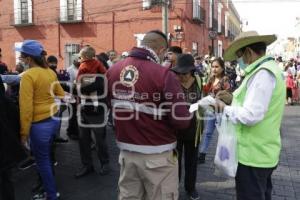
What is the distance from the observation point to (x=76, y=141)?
325 inches

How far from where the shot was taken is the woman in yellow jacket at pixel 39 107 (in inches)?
161

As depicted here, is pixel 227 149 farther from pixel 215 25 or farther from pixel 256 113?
pixel 215 25

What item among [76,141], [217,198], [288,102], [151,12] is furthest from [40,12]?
[217,198]

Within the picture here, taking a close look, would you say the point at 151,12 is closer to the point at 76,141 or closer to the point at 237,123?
the point at 76,141

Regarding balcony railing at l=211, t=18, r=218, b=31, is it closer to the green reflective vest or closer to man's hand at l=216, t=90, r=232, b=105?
man's hand at l=216, t=90, r=232, b=105

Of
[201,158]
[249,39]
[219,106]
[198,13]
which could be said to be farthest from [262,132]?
[198,13]

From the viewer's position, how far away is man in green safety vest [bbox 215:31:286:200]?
2842 mm

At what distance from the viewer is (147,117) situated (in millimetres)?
3104

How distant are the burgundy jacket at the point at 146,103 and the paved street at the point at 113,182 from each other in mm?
2080

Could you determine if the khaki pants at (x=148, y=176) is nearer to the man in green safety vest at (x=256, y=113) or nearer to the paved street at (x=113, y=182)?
the man in green safety vest at (x=256, y=113)

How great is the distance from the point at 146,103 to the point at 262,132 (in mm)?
902

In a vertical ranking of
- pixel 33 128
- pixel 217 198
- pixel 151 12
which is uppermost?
pixel 151 12

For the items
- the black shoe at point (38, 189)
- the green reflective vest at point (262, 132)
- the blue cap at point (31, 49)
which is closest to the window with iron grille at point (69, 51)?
the black shoe at point (38, 189)

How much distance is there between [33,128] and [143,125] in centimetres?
169
